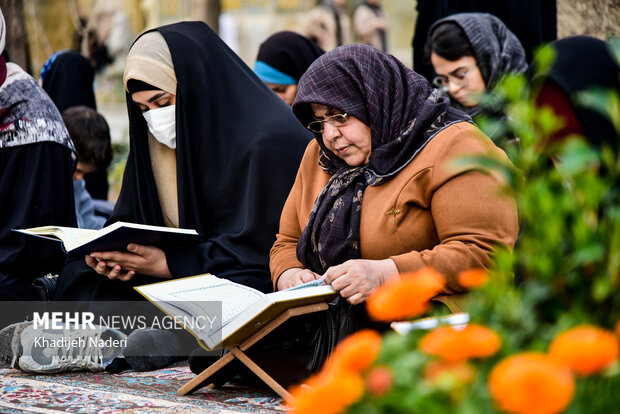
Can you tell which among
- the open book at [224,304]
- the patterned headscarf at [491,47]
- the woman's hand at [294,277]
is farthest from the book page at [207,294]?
the patterned headscarf at [491,47]

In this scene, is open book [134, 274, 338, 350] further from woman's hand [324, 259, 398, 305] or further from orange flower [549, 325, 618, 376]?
orange flower [549, 325, 618, 376]

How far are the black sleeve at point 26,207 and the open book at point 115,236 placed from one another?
51 cm

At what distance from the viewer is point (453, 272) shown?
2600 mm

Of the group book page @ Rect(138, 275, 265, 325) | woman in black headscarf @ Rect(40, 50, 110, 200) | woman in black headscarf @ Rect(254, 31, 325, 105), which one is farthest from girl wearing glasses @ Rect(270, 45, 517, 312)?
woman in black headscarf @ Rect(40, 50, 110, 200)

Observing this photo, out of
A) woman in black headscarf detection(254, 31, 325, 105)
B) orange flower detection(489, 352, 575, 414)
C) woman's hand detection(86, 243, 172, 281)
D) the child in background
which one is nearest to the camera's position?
orange flower detection(489, 352, 575, 414)

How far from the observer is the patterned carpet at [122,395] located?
8.69ft

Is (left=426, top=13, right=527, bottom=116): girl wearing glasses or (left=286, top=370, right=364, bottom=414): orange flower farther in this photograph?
(left=426, top=13, right=527, bottom=116): girl wearing glasses

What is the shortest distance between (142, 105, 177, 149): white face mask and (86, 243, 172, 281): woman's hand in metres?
0.55

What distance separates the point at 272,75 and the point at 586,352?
4688 mm

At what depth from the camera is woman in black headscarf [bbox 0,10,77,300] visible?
390 centimetres

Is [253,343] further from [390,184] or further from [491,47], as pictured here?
[491,47]

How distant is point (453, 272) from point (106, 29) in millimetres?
10221

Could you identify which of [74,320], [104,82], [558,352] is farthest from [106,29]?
[558,352]

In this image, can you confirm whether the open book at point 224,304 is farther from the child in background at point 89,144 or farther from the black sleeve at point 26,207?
the child in background at point 89,144
